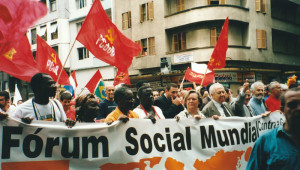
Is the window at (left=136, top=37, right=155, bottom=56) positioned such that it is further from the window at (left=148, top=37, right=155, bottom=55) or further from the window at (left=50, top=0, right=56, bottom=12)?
the window at (left=50, top=0, right=56, bottom=12)

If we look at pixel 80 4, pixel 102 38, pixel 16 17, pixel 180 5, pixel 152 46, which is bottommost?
pixel 16 17

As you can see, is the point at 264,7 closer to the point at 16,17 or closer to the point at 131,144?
the point at 131,144

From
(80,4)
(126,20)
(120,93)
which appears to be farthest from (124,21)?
(120,93)

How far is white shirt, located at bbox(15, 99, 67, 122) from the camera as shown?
3.47 meters

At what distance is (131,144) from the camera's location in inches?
151

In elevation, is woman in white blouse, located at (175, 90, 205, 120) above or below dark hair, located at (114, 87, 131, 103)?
below

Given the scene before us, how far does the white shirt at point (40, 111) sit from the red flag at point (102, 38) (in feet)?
8.41

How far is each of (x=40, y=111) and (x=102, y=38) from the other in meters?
3.08

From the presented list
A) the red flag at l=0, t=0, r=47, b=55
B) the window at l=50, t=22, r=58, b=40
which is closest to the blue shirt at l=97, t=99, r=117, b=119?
the red flag at l=0, t=0, r=47, b=55

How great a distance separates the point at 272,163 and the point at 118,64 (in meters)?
4.88

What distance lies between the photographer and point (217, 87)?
5.29m

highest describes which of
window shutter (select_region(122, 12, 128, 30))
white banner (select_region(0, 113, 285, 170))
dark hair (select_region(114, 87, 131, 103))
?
window shutter (select_region(122, 12, 128, 30))

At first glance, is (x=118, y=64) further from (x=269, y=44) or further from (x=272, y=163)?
(x=269, y=44)

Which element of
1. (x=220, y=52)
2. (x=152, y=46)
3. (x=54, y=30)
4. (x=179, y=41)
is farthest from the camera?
(x=54, y=30)
